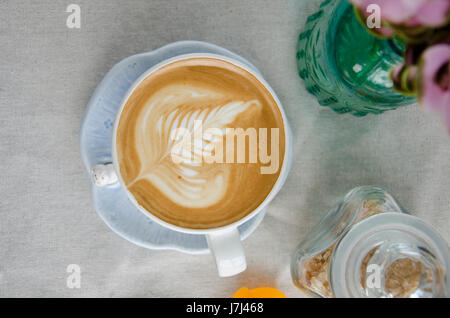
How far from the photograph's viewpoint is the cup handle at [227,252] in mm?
545

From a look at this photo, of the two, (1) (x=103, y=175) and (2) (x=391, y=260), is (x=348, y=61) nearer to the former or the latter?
(2) (x=391, y=260)

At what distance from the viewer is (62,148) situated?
68cm

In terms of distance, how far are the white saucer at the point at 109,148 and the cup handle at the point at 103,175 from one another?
0.12ft

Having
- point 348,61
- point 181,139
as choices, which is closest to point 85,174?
point 181,139

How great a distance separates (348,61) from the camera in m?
0.53

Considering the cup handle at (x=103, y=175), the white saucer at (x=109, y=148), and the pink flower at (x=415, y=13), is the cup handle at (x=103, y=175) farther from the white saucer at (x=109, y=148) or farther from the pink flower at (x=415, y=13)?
the pink flower at (x=415, y=13)

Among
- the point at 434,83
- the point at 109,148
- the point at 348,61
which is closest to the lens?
the point at 434,83

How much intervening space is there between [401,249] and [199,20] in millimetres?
505

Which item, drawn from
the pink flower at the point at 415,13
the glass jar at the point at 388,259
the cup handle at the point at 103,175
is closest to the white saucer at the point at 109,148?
the cup handle at the point at 103,175

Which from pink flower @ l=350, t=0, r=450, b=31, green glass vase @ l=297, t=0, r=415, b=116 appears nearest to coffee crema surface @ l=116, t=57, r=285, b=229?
green glass vase @ l=297, t=0, r=415, b=116

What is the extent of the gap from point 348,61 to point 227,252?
33 centimetres
